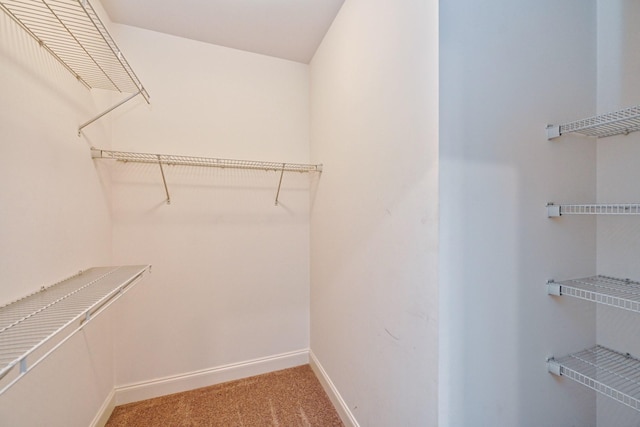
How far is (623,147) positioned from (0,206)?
2457 mm

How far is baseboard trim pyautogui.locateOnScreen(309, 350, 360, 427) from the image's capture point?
1443mm

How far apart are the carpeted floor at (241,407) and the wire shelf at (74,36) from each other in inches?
77.1

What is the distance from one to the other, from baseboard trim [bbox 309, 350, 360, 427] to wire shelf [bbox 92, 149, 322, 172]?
59.0 inches

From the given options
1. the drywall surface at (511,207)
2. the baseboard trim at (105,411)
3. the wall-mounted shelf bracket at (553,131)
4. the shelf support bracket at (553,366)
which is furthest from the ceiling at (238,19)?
the baseboard trim at (105,411)

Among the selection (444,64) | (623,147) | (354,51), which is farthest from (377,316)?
(354,51)

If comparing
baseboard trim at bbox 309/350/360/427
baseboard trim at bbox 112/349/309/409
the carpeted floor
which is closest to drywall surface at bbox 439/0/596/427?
baseboard trim at bbox 309/350/360/427

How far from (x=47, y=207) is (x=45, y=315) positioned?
0.55m

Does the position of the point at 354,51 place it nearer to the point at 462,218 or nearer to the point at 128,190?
the point at 462,218

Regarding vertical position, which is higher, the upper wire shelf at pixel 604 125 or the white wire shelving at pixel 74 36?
the white wire shelving at pixel 74 36

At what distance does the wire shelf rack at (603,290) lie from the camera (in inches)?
33.5

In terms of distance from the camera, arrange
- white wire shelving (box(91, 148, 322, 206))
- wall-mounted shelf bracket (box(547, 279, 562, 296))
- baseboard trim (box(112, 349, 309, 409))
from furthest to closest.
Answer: baseboard trim (box(112, 349, 309, 409)) < white wire shelving (box(91, 148, 322, 206)) < wall-mounted shelf bracket (box(547, 279, 562, 296))

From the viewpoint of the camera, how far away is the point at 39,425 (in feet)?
3.18

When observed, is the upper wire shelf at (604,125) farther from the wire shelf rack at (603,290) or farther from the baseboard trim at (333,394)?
the baseboard trim at (333,394)

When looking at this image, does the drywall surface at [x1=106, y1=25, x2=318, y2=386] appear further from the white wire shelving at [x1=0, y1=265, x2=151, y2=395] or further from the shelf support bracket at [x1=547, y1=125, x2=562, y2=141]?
the shelf support bracket at [x1=547, y1=125, x2=562, y2=141]
